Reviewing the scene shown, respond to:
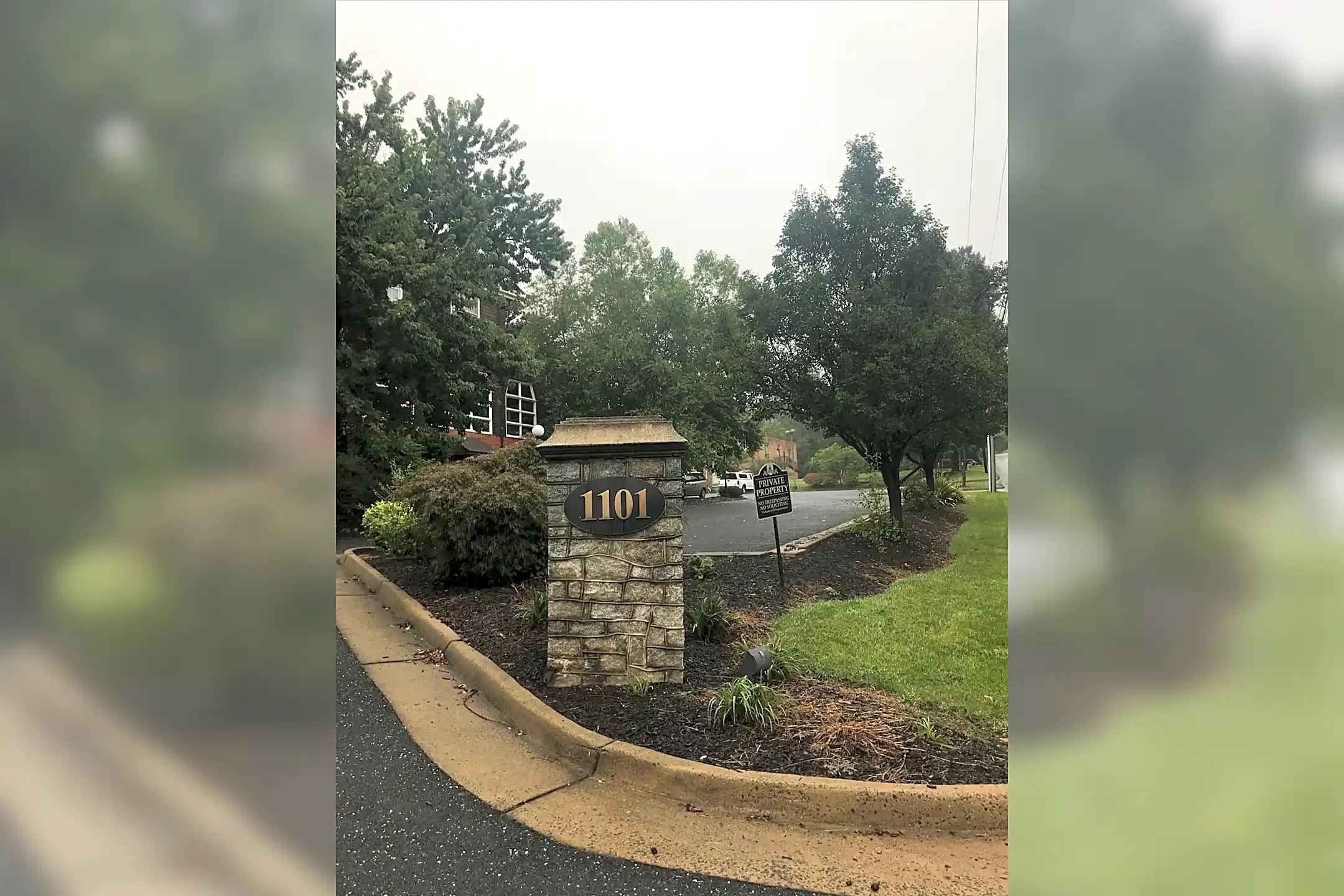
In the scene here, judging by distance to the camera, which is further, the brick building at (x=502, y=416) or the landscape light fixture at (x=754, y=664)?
the brick building at (x=502, y=416)

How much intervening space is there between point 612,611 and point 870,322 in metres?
7.36

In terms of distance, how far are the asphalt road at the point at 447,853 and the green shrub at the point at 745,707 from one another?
3.50 ft

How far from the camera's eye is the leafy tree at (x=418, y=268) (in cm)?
1368

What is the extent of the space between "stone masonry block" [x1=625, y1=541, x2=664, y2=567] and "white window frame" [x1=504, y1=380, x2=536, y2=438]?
2154 cm

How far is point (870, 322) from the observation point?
32.6ft

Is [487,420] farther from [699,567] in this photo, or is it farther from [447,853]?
[447,853]

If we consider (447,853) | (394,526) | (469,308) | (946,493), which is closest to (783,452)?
(946,493)

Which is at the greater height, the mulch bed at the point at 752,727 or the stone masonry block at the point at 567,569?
the stone masonry block at the point at 567,569

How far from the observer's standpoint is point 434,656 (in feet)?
Answer: 15.9

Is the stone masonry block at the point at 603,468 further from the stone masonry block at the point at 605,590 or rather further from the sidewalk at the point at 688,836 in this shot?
the sidewalk at the point at 688,836

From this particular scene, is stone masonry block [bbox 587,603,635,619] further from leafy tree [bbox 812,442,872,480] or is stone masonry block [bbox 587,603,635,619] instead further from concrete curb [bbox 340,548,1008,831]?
leafy tree [bbox 812,442,872,480]
